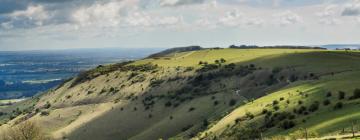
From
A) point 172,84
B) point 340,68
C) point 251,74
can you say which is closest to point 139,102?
point 172,84

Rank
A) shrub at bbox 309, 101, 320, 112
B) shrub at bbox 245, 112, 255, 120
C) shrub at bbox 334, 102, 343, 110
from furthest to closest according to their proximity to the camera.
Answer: shrub at bbox 245, 112, 255, 120
shrub at bbox 309, 101, 320, 112
shrub at bbox 334, 102, 343, 110

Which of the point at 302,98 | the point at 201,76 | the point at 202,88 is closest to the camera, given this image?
the point at 302,98

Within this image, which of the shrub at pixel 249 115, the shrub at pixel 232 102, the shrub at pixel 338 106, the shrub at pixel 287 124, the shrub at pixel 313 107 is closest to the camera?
the shrub at pixel 287 124

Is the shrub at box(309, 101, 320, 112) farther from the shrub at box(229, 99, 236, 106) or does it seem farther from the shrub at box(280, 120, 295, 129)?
the shrub at box(229, 99, 236, 106)

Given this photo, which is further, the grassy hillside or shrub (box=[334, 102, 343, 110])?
the grassy hillside

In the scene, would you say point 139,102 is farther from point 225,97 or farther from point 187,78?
point 225,97

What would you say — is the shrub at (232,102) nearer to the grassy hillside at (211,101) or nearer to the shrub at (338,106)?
the grassy hillside at (211,101)

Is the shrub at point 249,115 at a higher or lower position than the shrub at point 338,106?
lower

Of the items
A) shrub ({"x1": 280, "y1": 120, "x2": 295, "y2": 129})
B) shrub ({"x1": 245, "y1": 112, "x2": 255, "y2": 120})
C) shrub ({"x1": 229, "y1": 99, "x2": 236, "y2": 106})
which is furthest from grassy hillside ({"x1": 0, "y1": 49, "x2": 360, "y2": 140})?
shrub ({"x1": 229, "y1": 99, "x2": 236, "y2": 106})

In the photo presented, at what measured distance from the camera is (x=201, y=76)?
497ft

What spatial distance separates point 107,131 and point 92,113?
940 inches

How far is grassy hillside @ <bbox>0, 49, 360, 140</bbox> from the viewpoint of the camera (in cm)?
6750

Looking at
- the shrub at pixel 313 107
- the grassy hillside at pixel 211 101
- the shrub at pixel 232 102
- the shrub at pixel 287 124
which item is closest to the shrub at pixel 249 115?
the grassy hillside at pixel 211 101

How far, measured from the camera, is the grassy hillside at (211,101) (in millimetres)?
67500
